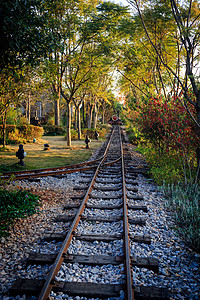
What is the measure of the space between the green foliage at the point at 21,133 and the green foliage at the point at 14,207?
38.7ft

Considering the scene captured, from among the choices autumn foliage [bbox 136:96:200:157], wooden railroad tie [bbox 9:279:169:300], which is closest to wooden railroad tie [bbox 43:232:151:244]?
wooden railroad tie [bbox 9:279:169:300]

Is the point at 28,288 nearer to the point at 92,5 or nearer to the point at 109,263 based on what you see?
the point at 109,263

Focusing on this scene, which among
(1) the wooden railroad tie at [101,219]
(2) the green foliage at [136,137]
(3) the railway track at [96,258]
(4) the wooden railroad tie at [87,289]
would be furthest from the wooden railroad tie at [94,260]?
(2) the green foliage at [136,137]

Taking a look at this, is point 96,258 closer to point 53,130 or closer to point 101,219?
point 101,219

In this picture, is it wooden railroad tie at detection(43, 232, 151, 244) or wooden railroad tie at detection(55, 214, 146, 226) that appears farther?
wooden railroad tie at detection(55, 214, 146, 226)

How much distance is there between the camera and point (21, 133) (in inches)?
696

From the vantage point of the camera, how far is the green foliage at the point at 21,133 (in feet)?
53.1

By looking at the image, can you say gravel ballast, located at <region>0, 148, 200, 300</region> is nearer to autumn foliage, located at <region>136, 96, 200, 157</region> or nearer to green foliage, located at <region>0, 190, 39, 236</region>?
green foliage, located at <region>0, 190, 39, 236</region>

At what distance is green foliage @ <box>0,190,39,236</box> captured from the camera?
13.9 feet

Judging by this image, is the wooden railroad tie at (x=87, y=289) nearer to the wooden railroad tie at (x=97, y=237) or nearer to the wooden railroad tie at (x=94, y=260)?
the wooden railroad tie at (x=94, y=260)

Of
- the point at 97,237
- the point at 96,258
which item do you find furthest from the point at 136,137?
the point at 96,258

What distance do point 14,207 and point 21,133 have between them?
14.0 meters

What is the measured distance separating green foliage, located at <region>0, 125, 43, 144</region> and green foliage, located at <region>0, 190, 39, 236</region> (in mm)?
11785

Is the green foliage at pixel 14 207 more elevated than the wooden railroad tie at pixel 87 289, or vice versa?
the green foliage at pixel 14 207
